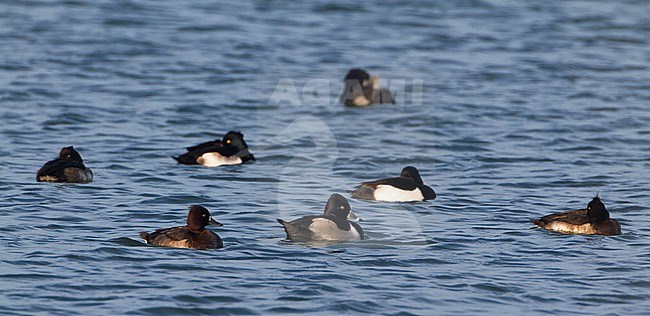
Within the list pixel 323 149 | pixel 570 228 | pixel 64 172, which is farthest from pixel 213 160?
pixel 570 228

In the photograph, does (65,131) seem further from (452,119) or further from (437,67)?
(437,67)

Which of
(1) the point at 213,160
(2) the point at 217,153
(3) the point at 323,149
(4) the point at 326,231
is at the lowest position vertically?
(3) the point at 323,149

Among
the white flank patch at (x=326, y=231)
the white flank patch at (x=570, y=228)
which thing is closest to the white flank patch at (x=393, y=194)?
the white flank patch at (x=570, y=228)

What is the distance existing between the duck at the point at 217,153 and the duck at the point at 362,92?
6.58 meters

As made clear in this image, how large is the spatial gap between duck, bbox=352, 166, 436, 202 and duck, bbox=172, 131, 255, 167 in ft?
9.18

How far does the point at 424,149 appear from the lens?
2114 cm

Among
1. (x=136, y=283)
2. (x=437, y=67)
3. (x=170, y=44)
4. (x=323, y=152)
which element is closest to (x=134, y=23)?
(x=170, y=44)

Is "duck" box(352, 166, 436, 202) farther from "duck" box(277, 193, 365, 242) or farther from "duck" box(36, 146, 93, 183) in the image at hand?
"duck" box(36, 146, 93, 183)

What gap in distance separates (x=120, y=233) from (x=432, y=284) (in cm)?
384

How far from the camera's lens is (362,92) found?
1009 inches

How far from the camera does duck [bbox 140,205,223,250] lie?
1345cm

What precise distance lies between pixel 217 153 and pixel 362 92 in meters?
7.14

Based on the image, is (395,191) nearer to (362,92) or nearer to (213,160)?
(213,160)

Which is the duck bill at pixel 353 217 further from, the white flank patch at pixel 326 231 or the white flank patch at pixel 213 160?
the white flank patch at pixel 213 160
